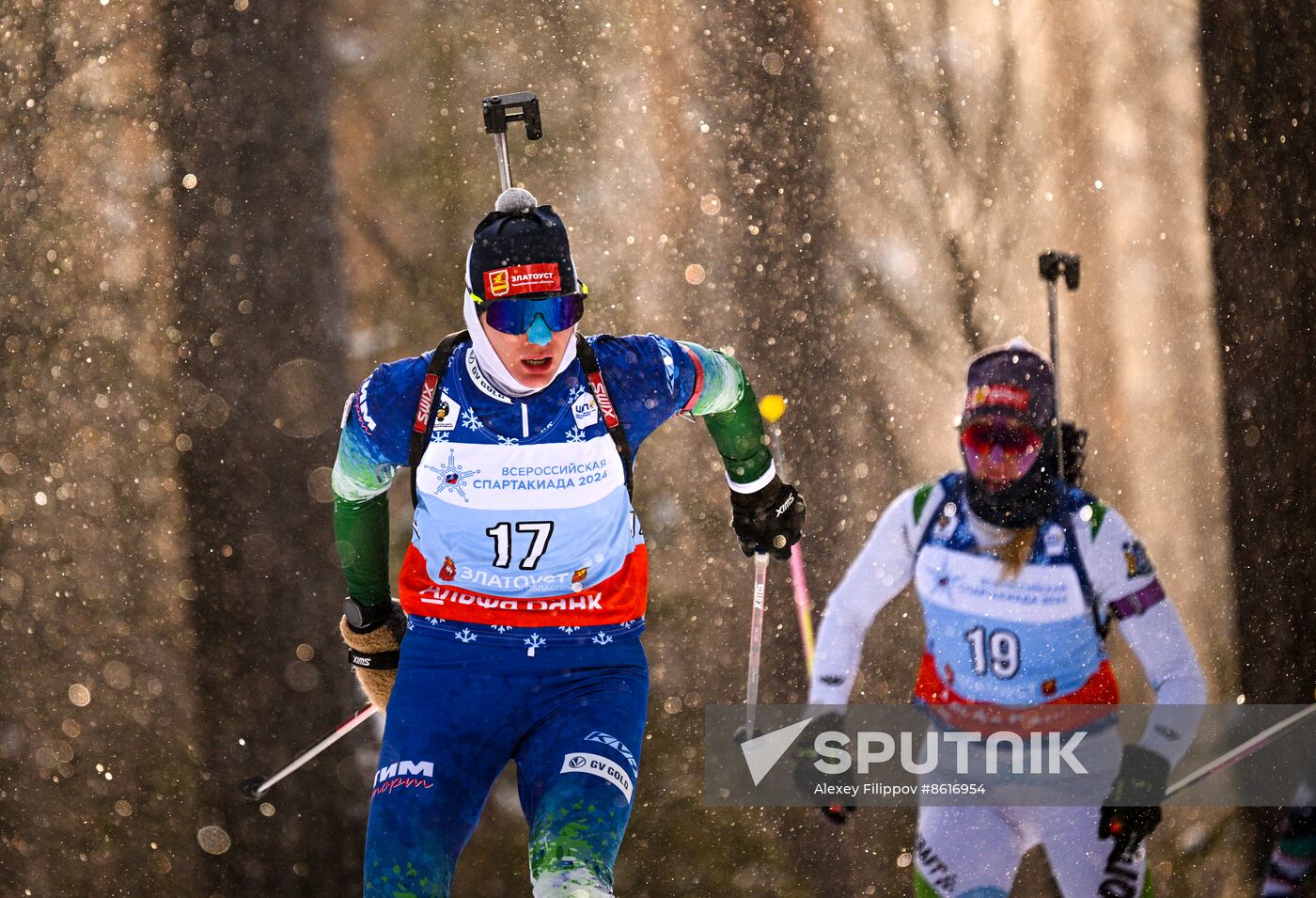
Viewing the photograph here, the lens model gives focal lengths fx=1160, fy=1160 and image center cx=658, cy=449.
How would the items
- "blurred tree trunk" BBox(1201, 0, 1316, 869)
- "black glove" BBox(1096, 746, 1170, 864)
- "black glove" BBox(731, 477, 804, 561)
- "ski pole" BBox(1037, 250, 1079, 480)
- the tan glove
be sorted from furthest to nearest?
"blurred tree trunk" BBox(1201, 0, 1316, 869), "ski pole" BBox(1037, 250, 1079, 480), "black glove" BBox(1096, 746, 1170, 864), "black glove" BBox(731, 477, 804, 561), the tan glove

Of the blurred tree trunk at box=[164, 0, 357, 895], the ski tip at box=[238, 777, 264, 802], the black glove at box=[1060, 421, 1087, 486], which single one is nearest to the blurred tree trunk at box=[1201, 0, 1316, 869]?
the black glove at box=[1060, 421, 1087, 486]

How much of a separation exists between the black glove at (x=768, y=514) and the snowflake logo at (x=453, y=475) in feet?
2.80

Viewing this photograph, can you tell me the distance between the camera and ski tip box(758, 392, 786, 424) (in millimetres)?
3635

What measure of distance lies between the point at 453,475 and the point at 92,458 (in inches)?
65.5

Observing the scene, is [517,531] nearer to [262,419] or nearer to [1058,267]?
[262,419]

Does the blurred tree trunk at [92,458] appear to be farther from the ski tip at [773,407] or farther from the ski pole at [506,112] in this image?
the ski tip at [773,407]

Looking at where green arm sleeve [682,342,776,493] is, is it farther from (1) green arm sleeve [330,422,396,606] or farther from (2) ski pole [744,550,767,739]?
(1) green arm sleeve [330,422,396,606]

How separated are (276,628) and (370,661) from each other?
2.30 ft

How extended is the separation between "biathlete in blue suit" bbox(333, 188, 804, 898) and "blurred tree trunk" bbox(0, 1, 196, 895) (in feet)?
3.89

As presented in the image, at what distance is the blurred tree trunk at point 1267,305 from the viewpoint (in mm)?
3975

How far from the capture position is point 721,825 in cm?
381

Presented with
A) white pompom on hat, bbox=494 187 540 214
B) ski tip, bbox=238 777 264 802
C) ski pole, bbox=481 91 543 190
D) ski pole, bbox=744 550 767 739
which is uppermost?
ski pole, bbox=481 91 543 190

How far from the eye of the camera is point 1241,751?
13.6ft

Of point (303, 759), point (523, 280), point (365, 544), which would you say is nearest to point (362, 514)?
point (365, 544)
